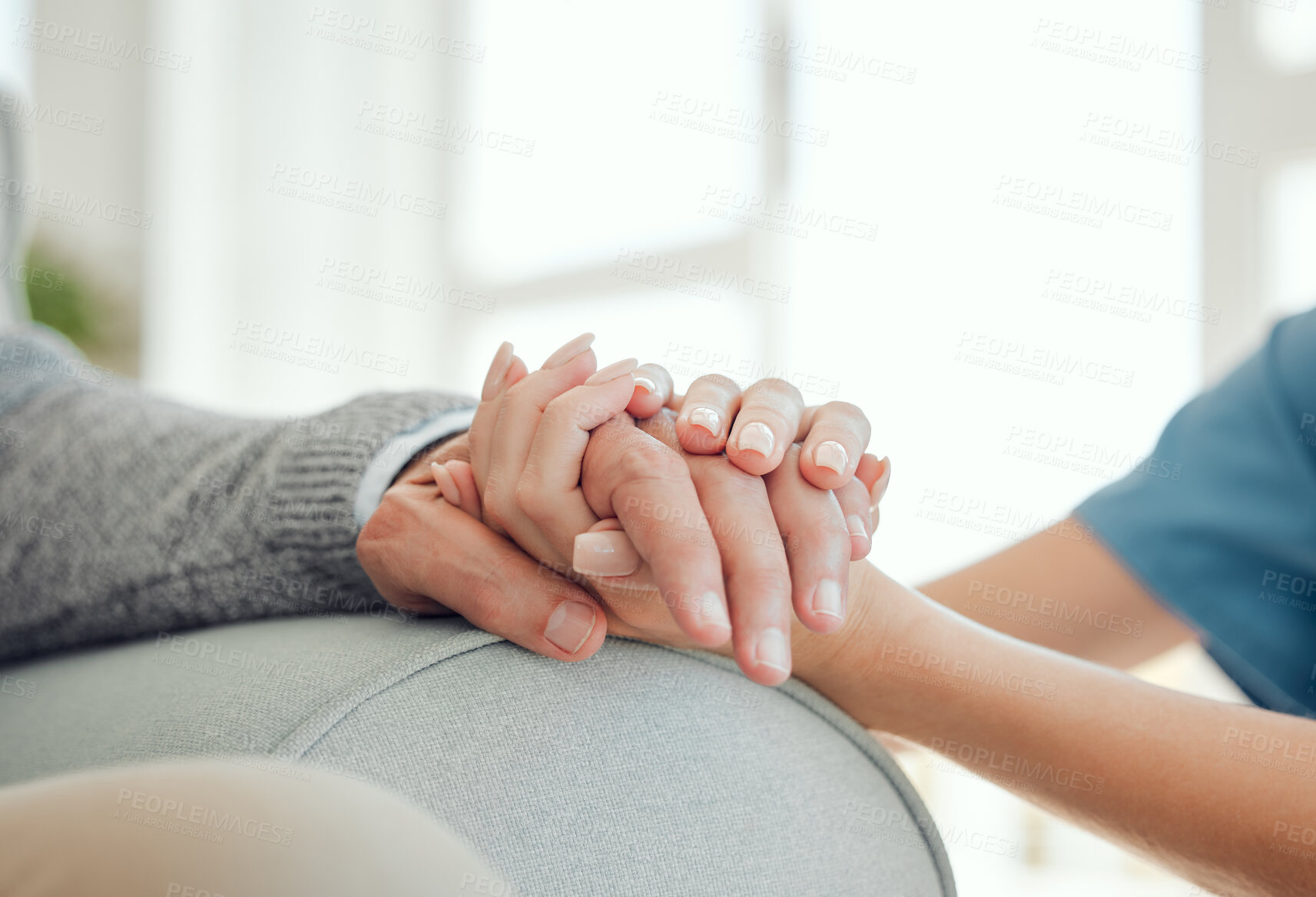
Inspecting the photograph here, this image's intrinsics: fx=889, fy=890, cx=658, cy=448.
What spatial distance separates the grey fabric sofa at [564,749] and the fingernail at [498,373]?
0.13 meters

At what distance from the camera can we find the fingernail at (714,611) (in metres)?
0.37

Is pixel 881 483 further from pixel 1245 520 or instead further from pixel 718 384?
pixel 1245 520

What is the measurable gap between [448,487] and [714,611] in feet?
0.65

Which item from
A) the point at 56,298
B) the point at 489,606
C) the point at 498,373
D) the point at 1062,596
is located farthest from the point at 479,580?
the point at 56,298

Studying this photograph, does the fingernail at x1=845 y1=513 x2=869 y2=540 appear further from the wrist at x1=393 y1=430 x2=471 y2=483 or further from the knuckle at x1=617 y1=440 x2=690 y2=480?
the wrist at x1=393 y1=430 x2=471 y2=483

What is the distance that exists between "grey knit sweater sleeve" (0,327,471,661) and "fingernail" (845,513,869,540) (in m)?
0.29

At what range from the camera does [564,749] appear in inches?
15.6

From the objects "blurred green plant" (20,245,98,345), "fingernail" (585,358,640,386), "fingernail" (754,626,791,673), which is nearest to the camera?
"fingernail" (754,626,791,673)

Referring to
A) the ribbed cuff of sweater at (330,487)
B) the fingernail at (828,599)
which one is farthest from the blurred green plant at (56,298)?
the fingernail at (828,599)

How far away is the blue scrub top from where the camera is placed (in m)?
0.72

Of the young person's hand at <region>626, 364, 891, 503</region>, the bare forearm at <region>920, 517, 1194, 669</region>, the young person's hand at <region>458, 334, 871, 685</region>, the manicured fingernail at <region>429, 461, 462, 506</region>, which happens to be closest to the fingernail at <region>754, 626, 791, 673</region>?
the young person's hand at <region>458, 334, 871, 685</region>

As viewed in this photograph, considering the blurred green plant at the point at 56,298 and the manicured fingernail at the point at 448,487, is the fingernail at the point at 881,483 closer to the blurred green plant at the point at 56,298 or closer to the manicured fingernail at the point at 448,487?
the manicured fingernail at the point at 448,487

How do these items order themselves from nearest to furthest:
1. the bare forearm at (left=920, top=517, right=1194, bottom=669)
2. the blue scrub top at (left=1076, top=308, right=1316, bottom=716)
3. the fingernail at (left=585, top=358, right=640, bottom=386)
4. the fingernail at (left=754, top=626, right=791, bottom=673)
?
the fingernail at (left=754, top=626, right=791, bottom=673) → the fingernail at (left=585, top=358, right=640, bottom=386) → the blue scrub top at (left=1076, top=308, right=1316, bottom=716) → the bare forearm at (left=920, top=517, right=1194, bottom=669)

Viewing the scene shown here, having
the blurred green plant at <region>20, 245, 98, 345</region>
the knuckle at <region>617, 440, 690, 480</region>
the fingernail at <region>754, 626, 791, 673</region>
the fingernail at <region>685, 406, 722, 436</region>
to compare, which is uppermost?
the fingernail at <region>685, 406, 722, 436</region>
